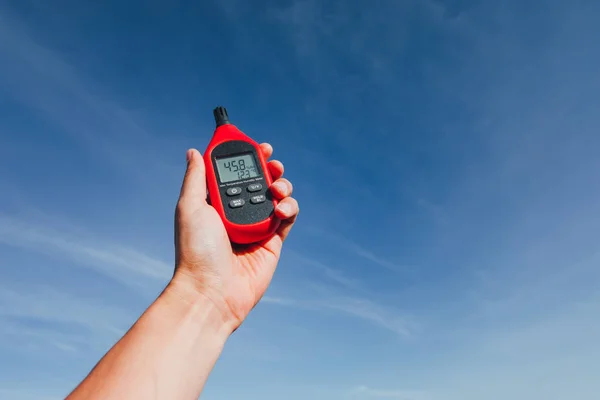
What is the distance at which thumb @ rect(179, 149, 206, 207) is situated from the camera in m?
4.80

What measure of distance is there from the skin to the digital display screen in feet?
0.84

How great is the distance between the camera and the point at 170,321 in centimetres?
361

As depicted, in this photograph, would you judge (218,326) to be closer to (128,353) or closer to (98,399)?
(128,353)

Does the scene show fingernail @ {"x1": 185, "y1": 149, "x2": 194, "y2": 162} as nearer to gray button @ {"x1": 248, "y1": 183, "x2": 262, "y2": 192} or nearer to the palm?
gray button @ {"x1": 248, "y1": 183, "x2": 262, "y2": 192}

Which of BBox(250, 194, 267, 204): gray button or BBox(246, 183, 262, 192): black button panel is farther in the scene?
BBox(246, 183, 262, 192): black button panel

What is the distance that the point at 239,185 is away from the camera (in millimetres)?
5266

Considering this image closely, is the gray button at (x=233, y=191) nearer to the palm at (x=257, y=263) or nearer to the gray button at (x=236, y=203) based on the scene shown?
the gray button at (x=236, y=203)

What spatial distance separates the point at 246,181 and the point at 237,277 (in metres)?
1.32

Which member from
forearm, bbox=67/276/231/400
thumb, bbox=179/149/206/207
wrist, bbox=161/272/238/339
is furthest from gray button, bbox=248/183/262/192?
forearm, bbox=67/276/231/400

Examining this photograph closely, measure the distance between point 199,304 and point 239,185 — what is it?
1.71 metres

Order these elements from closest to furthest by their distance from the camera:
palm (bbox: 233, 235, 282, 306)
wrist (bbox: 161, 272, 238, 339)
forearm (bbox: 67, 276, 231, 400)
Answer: forearm (bbox: 67, 276, 231, 400), wrist (bbox: 161, 272, 238, 339), palm (bbox: 233, 235, 282, 306)

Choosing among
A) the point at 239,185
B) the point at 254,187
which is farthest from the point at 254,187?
the point at 239,185

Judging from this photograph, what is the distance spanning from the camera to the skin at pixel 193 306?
308cm

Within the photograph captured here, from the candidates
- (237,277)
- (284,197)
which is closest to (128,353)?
(237,277)
